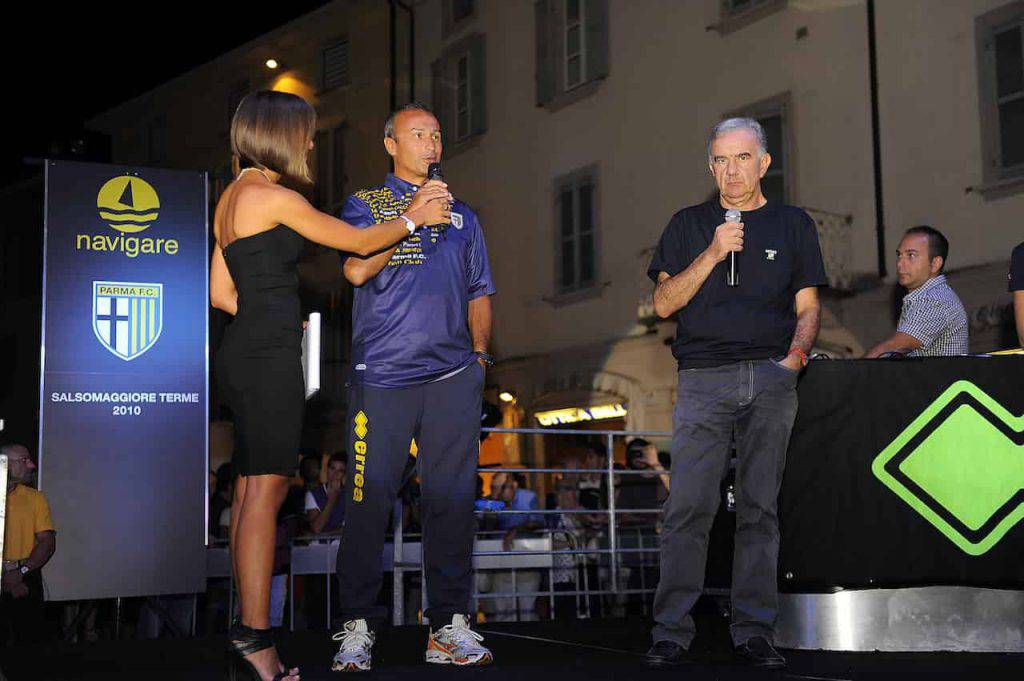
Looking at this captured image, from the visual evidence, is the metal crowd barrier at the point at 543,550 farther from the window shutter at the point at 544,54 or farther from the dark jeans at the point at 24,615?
the window shutter at the point at 544,54

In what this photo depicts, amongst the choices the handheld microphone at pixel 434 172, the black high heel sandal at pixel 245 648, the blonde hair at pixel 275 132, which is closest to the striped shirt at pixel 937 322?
the handheld microphone at pixel 434 172

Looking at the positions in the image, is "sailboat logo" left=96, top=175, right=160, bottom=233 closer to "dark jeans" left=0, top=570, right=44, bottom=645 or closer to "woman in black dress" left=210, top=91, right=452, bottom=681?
"dark jeans" left=0, top=570, right=44, bottom=645

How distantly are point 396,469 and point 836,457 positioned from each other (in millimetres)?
1638

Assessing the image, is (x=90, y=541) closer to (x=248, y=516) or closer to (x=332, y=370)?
(x=248, y=516)

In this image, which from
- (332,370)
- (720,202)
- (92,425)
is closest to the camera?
(720,202)

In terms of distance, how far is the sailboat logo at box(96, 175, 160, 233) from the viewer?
7098mm

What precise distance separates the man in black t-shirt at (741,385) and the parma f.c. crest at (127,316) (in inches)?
157

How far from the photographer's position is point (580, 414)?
1731 centimetres

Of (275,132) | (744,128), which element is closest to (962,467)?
(744,128)

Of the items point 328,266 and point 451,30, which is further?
point 328,266

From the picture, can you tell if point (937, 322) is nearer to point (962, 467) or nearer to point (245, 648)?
point (962, 467)

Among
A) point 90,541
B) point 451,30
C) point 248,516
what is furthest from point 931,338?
point 451,30

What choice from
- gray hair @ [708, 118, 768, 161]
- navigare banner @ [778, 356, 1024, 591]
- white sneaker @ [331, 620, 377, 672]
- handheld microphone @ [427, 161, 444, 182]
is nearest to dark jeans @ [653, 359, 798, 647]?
navigare banner @ [778, 356, 1024, 591]

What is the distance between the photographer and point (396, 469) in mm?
3939
